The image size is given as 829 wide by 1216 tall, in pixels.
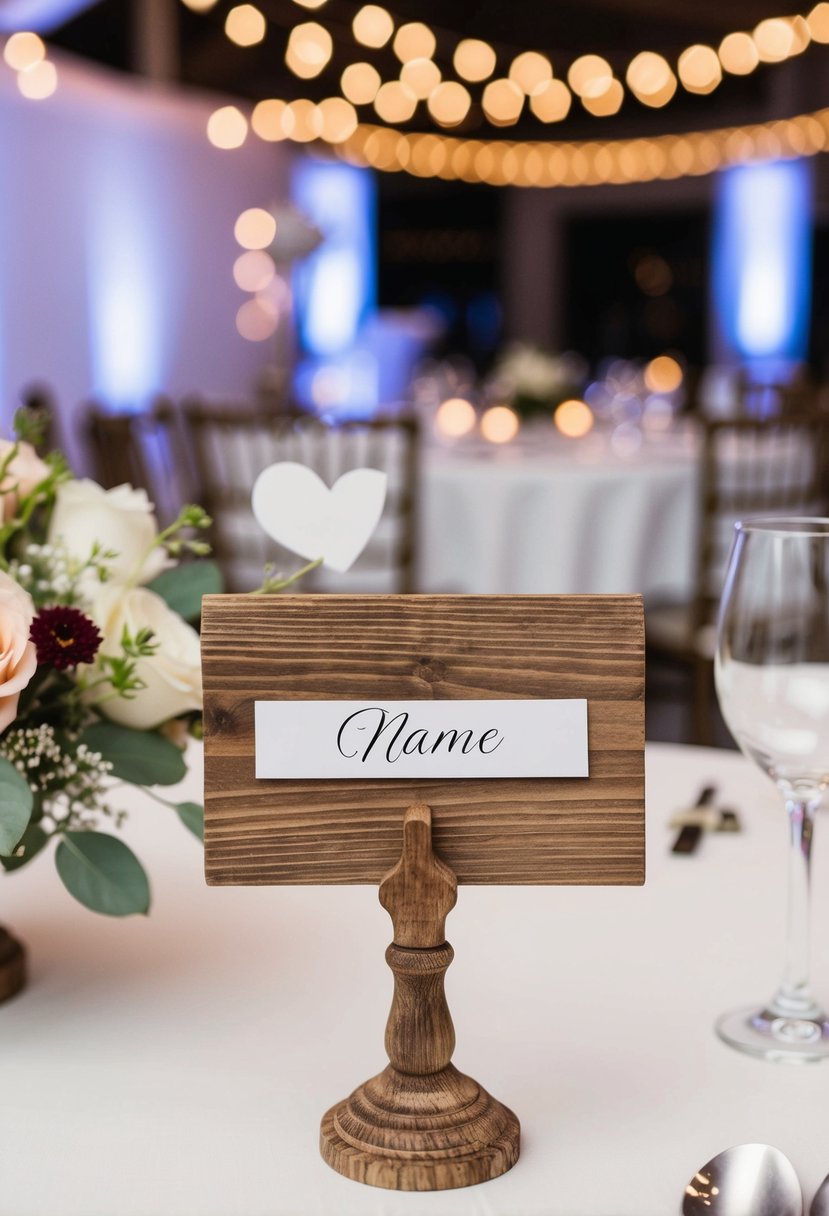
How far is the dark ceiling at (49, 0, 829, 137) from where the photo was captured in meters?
7.06

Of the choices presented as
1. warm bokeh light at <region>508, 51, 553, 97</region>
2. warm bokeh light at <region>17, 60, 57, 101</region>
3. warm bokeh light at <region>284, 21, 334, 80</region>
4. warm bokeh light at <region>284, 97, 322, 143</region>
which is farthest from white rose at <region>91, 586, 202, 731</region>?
warm bokeh light at <region>284, 97, 322, 143</region>

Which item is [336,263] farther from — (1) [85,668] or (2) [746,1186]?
(2) [746,1186]

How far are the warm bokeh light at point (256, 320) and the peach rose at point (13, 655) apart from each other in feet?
27.8

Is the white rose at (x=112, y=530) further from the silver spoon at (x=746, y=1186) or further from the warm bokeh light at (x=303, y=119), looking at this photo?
the warm bokeh light at (x=303, y=119)

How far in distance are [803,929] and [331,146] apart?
1069cm

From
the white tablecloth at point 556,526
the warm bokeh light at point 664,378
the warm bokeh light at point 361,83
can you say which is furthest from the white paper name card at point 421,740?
the warm bokeh light at point 361,83

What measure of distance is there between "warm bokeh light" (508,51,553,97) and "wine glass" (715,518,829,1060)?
6.90 meters

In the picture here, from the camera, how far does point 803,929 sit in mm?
679

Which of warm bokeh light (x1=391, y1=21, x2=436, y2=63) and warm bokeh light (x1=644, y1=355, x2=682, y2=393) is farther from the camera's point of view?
warm bokeh light (x1=391, y1=21, x2=436, y2=63)

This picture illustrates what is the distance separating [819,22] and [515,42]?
4.53 metres

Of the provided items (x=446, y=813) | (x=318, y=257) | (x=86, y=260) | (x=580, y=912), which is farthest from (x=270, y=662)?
(x=318, y=257)

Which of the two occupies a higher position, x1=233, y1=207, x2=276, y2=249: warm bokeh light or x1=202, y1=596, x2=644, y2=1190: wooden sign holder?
x1=233, y1=207, x2=276, y2=249: warm bokeh light

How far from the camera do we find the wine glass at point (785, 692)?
67 cm

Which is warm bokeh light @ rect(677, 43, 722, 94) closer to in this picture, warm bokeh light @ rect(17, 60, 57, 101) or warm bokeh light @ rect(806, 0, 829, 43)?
warm bokeh light @ rect(806, 0, 829, 43)
